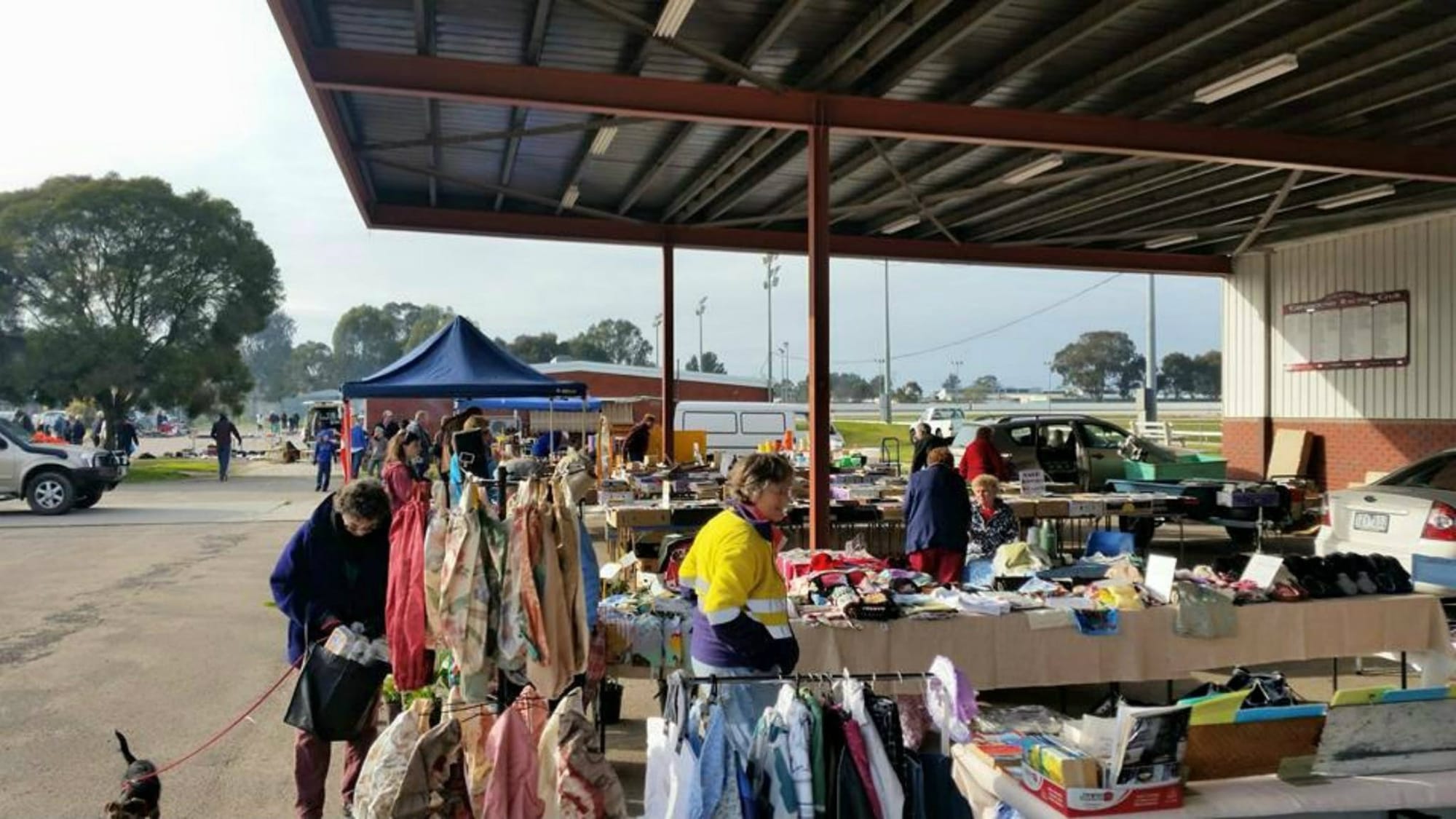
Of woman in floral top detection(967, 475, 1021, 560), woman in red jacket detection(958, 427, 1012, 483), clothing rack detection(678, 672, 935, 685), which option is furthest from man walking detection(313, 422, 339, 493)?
clothing rack detection(678, 672, 935, 685)

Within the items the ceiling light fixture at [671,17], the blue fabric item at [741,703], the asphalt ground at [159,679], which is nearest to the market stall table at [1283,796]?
the blue fabric item at [741,703]

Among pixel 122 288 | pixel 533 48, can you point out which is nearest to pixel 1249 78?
pixel 533 48

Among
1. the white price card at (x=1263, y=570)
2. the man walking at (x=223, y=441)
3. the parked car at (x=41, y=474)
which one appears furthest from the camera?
the man walking at (x=223, y=441)

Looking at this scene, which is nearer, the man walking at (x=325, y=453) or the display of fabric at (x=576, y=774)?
the display of fabric at (x=576, y=774)

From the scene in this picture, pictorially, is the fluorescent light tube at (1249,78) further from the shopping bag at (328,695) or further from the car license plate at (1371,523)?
the shopping bag at (328,695)

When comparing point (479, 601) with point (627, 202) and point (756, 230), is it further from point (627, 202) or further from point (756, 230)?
point (756, 230)

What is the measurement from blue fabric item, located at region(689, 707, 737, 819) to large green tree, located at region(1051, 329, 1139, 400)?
330 feet

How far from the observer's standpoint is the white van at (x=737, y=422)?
2550 centimetres

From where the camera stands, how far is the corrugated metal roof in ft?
25.6

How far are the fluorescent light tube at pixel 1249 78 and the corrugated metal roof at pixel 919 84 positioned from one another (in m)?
0.12

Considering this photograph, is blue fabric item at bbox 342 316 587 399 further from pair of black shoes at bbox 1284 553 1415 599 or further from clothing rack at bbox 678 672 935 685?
clothing rack at bbox 678 672 935 685

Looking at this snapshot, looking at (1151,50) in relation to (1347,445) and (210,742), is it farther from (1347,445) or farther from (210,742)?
(1347,445)

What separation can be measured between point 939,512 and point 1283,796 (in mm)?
4026

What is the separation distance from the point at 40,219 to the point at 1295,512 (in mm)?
40206
